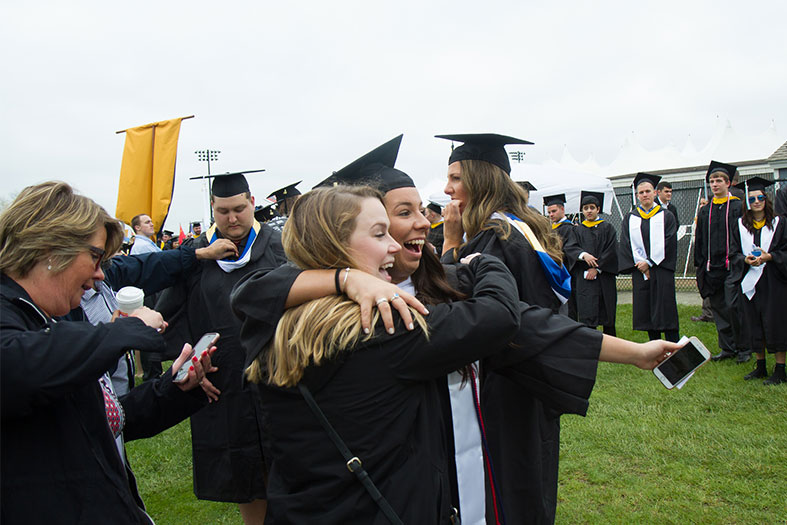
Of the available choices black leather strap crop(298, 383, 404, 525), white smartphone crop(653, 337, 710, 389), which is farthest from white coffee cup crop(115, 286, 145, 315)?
white smartphone crop(653, 337, 710, 389)

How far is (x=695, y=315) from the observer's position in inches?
407

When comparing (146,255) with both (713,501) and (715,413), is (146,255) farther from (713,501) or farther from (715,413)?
(715,413)

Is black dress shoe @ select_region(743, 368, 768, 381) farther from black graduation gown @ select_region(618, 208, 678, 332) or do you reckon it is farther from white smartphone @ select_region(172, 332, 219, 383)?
white smartphone @ select_region(172, 332, 219, 383)

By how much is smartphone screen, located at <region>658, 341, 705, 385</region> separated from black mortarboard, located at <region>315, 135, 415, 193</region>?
44.4 inches

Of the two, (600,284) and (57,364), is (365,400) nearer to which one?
(57,364)

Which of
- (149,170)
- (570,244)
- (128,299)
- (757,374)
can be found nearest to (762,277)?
(757,374)

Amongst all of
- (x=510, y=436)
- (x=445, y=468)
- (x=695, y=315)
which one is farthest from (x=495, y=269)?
(x=695, y=315)

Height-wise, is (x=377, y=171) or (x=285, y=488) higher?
(x=377, y=171)

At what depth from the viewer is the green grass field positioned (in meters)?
3.66

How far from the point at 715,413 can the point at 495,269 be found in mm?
4681

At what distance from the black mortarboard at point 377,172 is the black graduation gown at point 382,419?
84 cm

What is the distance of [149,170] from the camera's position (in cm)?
430

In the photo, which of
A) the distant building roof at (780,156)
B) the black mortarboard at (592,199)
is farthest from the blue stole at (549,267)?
the distant building roof at (780,156)

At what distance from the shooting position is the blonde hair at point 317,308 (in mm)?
1449
